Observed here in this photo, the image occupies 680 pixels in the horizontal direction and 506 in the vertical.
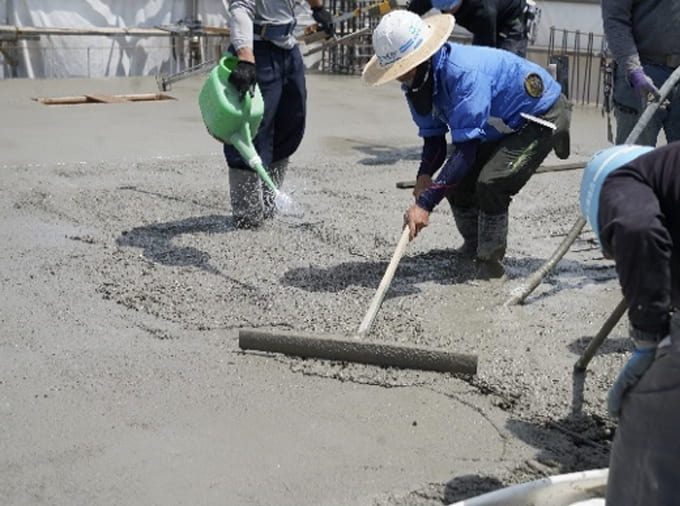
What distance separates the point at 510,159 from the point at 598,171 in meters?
2.36

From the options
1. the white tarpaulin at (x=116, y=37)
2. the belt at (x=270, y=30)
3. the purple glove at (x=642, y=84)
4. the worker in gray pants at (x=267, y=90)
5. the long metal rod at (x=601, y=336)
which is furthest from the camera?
the white tarpaulin at (x=116, y=37)

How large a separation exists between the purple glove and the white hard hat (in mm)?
998

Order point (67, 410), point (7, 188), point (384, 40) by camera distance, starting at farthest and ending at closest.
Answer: point (7, 188) → point (384, 40) → point (67, 410)

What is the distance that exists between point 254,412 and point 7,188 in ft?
12.3

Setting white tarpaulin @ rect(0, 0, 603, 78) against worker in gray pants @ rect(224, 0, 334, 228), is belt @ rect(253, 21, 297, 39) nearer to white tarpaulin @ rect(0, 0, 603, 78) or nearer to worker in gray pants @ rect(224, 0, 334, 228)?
worker in gray pants @ rect(224, 0, 334, 228)

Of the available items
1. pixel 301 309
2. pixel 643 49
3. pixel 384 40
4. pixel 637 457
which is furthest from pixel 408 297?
pixel 637 457

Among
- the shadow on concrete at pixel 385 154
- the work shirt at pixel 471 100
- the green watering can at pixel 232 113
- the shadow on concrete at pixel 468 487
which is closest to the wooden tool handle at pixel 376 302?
the work shirt at pixel 471 100

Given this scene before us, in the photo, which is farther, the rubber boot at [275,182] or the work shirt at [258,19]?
the rubber boot at [275,182]

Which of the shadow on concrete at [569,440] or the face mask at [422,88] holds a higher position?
the face mask at [422,88]

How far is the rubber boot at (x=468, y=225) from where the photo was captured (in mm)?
4977

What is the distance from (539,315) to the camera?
4340mm

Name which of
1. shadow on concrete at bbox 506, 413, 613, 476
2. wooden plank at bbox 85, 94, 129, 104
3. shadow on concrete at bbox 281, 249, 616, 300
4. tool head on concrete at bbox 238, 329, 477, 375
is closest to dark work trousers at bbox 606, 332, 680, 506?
shadow on concrete at bbox 506, 413, 613, 476

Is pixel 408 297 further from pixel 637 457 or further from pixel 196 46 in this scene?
pixel 196 46

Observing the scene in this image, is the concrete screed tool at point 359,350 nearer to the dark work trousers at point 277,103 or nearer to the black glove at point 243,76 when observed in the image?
the black glove at point 243,76
